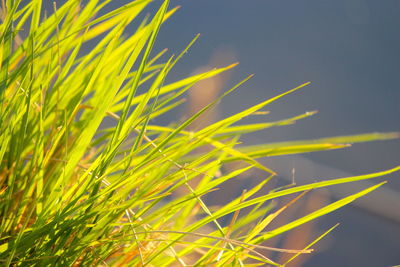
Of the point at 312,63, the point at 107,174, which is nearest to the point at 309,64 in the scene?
the point at 312,63

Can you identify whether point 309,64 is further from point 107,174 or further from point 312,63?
point 107,174

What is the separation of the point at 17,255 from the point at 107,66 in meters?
0.15

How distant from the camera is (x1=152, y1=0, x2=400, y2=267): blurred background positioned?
90.9 inches

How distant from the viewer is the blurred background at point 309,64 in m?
2.29

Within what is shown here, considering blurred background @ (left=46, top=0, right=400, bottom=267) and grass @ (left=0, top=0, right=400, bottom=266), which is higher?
grass @ (left=0, top=0, right=400, bottom=266)

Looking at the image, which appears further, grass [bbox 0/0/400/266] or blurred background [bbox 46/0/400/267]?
blurred background [bbox 46/0/400/267]

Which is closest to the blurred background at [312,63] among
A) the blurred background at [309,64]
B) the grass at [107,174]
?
the blurred background at [309,64]

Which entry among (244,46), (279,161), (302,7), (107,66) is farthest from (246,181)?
(107,66)

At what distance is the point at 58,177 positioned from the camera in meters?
0.31

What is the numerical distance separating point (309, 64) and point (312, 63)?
0.04 ft

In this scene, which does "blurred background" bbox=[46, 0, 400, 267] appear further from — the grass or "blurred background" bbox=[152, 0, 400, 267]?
the grass

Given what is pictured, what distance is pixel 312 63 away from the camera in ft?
8.08

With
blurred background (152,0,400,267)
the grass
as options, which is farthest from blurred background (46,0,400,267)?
the grass

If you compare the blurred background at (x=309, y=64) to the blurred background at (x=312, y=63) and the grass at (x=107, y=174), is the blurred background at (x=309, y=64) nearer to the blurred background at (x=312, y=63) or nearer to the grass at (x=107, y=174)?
the blurred background at (x=312, y=63)
